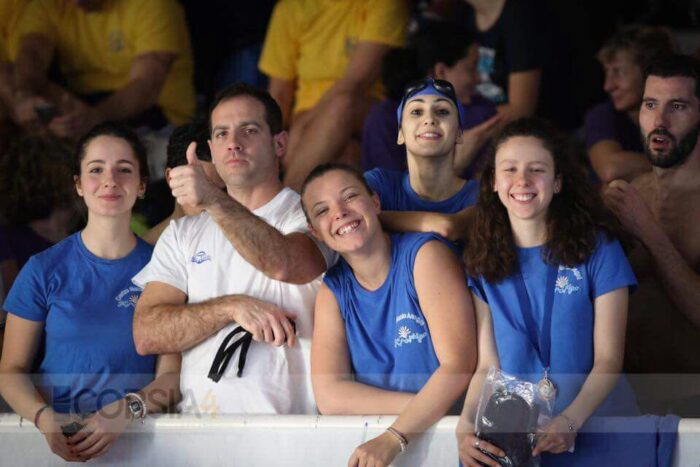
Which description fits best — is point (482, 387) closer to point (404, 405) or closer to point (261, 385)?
point (404, 405)

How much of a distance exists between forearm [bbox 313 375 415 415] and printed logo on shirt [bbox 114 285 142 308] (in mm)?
578

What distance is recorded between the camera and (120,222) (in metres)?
2.72

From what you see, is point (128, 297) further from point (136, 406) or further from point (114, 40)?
point (114, 40)

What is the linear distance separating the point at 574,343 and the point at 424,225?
0.47 meters

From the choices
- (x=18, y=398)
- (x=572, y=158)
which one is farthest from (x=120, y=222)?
(x=572, y=158)

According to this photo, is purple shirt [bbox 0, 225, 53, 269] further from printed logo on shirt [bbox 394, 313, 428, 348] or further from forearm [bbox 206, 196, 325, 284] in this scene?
printed logo on shirt [bbox 394, 313, 428, 348]

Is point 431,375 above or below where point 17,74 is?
below

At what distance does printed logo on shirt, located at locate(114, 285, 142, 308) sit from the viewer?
8.66 feet

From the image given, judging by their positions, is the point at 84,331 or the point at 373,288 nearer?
the point at 373,288

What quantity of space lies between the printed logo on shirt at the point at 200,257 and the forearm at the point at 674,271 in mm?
1129

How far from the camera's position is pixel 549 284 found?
2.30 metres

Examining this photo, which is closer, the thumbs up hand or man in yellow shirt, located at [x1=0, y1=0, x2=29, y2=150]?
the thumbs up hand

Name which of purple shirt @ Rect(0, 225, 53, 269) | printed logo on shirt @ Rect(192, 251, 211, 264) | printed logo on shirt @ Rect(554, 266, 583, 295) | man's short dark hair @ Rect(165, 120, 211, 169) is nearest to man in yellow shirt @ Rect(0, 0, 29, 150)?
purple shirt @ Rect(0, 225, 53, 269)

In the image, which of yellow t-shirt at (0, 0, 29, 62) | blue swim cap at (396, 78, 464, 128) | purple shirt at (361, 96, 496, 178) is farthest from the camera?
yellow t-shirt at (0, 0, 29, 62)
